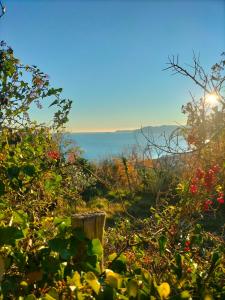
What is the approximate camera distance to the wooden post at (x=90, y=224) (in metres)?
2.49

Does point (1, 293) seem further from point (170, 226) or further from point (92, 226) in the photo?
point (170, 226)

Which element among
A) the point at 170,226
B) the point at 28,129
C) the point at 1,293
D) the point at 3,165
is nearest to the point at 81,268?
the point at 1,293

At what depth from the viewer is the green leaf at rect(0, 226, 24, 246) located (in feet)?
7.44

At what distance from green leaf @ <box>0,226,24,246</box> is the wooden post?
1.03 feet

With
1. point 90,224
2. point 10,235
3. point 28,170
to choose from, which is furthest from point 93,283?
point 28,170

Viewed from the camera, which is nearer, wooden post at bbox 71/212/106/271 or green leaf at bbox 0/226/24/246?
green leaf at bbox 0/226/24/246

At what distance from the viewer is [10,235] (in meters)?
2.27

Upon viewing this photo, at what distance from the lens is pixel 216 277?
2.50 metres

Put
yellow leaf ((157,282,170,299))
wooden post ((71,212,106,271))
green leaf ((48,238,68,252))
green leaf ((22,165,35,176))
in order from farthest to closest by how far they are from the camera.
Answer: green leaf ((22,165,35,176)) → wooden post ((71,212,106,271)) → green leaf ((48,238,68,252)) → yellow leaf ((157,282,170,299))

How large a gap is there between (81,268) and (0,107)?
12.6ft

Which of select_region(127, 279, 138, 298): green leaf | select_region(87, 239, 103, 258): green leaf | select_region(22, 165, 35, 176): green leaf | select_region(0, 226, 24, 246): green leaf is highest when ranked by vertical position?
select_region(22, 165, 35, 176): green leaf

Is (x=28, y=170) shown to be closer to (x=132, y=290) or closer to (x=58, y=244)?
(x=58, y=244)

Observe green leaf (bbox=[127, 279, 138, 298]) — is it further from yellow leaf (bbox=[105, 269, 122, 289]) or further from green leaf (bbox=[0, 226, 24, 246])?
green leaf (bbox=[0, 226, 24, 246])

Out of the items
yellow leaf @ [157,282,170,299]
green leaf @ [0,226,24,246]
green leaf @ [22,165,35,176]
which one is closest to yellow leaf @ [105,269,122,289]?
yellow leaf @ [157,282,170,299]
